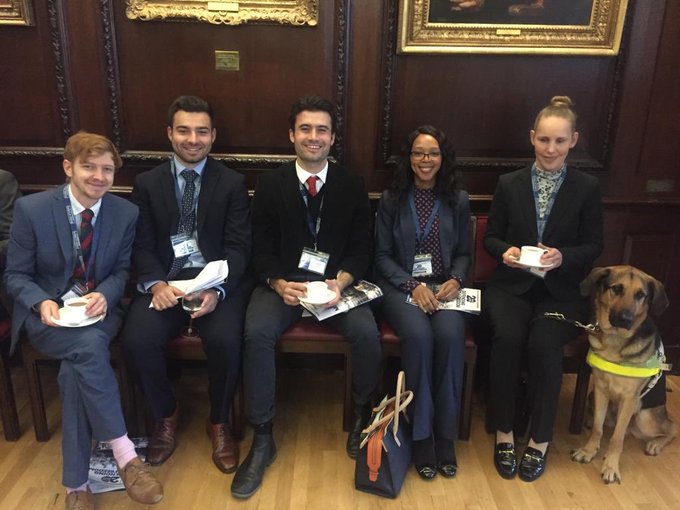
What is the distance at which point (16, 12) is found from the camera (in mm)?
2670

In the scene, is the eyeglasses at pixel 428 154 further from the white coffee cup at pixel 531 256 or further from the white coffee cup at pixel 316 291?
the white coffee cup at pixel 316 291

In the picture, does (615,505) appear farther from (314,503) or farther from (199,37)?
(199,37)

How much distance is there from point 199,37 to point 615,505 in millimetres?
2920

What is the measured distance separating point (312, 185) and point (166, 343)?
1.01 metres

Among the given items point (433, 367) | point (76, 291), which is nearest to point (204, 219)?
point (76, 291)

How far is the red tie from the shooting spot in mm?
2621

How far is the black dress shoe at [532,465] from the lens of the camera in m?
2.33

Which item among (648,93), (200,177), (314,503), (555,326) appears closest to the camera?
(314,503)

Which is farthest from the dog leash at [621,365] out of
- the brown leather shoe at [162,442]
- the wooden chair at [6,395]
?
the wooden chair at [6,395]

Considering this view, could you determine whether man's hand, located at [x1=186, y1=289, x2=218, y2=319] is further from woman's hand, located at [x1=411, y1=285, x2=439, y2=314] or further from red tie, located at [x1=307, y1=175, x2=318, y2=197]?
woman's hand, located at [x1=411, y1=285, x2=439, y2=314]

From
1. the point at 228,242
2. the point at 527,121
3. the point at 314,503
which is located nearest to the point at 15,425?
the point at 228,242

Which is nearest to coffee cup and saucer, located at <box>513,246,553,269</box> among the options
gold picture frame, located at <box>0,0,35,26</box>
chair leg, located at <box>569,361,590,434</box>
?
chair leg, located at <box>569,361,590,434</box>

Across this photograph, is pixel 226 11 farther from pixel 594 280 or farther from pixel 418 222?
pixel 594 280

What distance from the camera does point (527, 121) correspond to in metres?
2.90
